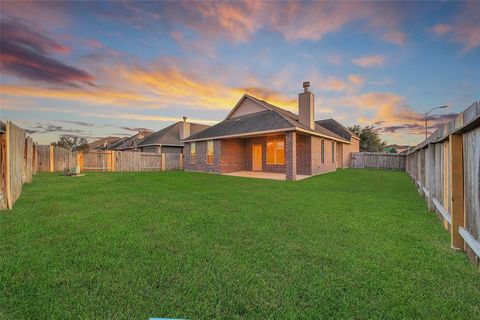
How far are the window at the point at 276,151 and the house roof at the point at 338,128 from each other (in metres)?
12.7

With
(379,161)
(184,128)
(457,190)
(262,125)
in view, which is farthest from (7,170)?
(379,161)

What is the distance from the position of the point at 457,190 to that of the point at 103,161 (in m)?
21.0

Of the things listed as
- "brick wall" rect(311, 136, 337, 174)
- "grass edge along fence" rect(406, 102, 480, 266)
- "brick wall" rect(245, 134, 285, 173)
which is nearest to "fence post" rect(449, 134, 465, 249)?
"grass edge along fence" rect(406, 102, 480, 266)

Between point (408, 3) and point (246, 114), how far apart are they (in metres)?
Result: 12.0

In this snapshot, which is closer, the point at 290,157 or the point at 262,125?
the point at 290,157

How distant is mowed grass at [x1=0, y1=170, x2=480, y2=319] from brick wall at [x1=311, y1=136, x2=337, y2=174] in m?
9.81

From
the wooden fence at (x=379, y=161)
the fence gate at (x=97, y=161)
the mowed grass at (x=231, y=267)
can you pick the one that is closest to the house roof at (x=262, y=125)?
the fence gate at (x=97, y=161)

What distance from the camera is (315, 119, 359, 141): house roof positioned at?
2399 centimetres

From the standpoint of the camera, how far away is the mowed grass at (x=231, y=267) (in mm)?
1862

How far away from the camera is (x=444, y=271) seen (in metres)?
2.51

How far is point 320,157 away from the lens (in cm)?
1570

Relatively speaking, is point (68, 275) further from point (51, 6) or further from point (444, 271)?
point (51, 6)

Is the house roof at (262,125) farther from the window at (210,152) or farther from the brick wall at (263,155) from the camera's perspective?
the brick wall at (263,155)

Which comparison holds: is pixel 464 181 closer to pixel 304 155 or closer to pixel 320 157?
pixel 304 155
